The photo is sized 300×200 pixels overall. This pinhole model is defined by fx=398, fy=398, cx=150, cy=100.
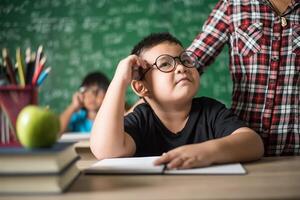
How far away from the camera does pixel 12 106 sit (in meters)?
0.79

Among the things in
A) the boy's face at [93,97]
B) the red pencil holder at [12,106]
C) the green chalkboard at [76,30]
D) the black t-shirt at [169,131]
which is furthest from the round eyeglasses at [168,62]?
the green chalkboard at [76,30]

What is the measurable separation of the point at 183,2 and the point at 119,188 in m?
3.53

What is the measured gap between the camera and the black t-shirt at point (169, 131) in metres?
1.24

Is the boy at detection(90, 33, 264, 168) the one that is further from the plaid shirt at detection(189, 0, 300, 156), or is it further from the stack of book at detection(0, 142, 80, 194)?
the stack of book at detection(0, 142, 80, 194)

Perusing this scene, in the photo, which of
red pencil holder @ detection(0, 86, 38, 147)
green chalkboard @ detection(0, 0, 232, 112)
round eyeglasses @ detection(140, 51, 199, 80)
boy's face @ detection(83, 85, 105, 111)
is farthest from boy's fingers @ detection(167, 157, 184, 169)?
green chalkboard @ detection(0, 0, 232, 112)

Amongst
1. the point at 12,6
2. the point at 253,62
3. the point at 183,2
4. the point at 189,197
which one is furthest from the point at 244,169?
the point at 12,6

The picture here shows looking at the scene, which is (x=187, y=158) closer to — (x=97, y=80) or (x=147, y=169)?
(x=147, y=169)

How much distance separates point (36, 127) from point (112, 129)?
0.36m

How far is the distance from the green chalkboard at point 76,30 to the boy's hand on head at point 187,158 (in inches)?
128

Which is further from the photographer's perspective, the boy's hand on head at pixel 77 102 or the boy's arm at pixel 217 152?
Answer: the boy's hand on head at pixel 77 102

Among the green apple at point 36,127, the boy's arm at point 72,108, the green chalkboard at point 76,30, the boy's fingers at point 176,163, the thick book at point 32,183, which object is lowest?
the boy's arm at point 72,108

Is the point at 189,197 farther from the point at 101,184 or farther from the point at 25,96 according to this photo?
the point at 25,96

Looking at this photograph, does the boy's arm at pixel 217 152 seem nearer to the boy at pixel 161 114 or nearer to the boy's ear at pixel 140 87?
the boy at pixel 161 114

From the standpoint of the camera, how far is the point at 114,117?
108 cm
